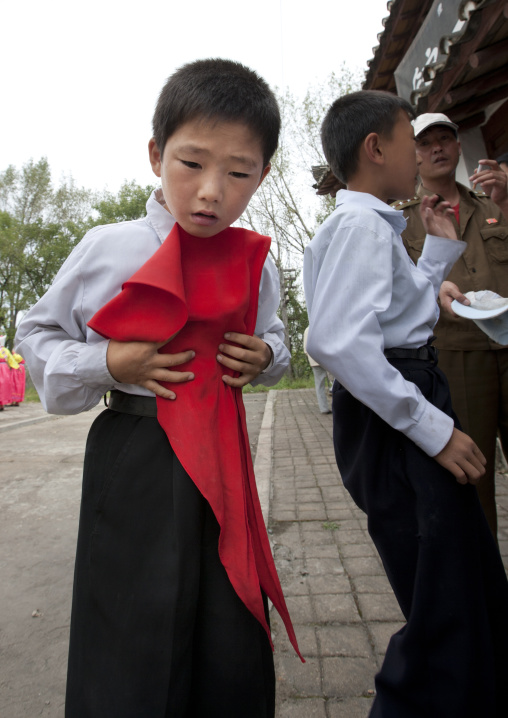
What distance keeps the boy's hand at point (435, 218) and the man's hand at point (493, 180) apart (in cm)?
41

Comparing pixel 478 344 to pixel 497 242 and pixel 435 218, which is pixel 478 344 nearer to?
pixel 497 242

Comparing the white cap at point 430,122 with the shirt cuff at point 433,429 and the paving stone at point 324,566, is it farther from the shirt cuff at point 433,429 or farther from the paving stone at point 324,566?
the paving stone at point 324,566

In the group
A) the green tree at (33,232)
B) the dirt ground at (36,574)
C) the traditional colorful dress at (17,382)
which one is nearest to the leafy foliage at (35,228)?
the green tree at (33,232)

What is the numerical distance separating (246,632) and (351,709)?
2.88 feet

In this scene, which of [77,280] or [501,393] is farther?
[501,393]

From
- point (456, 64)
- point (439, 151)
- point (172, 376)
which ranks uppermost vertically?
point (456, 64)

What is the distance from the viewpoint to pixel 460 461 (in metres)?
1.18

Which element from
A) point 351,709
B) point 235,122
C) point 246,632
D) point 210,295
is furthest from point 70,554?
A: point 235,122

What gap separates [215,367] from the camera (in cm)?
112

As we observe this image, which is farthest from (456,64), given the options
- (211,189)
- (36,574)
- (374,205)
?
(36,574)

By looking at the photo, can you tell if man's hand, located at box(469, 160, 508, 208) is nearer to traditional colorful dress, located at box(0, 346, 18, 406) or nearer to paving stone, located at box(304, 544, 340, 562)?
paving stone, located at box(304, 544, 340, 562)

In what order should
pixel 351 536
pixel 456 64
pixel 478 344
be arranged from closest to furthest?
pixel 478 344 → pixel 456 64 → pixel 351 536

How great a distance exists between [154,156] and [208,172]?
0.73ft

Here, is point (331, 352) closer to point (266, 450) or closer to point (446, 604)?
point (446, 604)
